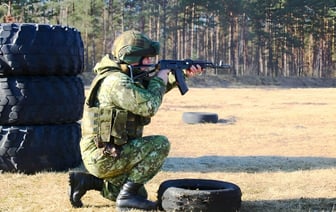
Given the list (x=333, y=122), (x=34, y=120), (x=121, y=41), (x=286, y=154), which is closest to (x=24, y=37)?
(x=34, y=120)

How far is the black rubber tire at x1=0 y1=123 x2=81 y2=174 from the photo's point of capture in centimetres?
676

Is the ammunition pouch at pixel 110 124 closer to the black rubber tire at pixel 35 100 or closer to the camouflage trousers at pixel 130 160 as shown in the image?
the camouflage trousers at pixel 130 160

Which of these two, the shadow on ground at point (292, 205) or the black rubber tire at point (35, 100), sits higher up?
the black rubber tire at point (35, 100)

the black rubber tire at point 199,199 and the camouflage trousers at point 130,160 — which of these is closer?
the black rubber tire at point 199,199

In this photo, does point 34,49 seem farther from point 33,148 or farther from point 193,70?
point 193,70

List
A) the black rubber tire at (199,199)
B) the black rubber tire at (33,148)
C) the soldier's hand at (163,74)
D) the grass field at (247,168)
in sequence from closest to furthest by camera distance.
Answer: the black rubber tire at (199,199) < the soldier's hand at (163,74) < the grass field at (247,168) < the black rubber tire at (33,148)

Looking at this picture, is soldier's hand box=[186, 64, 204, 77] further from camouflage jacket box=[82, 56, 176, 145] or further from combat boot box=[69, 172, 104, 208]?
combat boot box=[69, 172, 104, 208]

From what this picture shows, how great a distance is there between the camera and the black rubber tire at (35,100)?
6.80 m

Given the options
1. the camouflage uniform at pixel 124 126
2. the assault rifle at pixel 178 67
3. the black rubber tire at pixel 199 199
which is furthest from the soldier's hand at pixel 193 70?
the black rubber tire at pixel 199 199

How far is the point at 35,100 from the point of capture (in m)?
6.84

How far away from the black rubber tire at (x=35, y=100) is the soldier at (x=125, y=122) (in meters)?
2.07

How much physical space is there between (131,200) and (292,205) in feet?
5.33

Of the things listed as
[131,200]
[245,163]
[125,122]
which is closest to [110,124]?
[125,122]

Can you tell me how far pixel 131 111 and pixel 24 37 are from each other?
2862 millimetres
